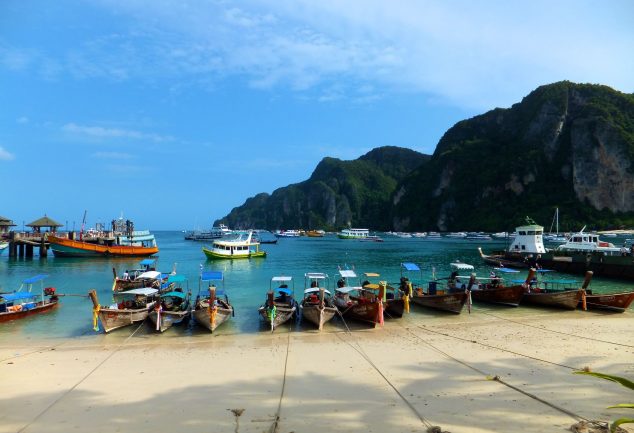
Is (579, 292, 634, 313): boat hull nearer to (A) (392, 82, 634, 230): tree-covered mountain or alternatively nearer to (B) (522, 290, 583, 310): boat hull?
(B) (522, 290, 583, 310): boat hull

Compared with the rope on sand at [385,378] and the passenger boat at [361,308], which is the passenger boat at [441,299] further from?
the rope on sand at [385,378]

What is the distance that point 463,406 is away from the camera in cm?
1001

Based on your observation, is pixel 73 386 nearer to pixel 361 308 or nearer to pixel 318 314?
pixel 318 314

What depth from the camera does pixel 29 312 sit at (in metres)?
23.0

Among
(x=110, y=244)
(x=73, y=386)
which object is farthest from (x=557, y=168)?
(x=73, y=386)

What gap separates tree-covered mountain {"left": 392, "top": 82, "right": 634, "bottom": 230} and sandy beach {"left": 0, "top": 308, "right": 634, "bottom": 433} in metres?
147

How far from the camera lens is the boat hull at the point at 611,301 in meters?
23.0

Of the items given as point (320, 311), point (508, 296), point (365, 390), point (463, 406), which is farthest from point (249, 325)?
point (508, 296)

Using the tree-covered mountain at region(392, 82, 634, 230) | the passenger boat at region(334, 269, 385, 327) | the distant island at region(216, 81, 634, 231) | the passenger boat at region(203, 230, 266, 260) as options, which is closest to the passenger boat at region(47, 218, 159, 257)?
the passenger boat at region(203, 230, 266, 260)

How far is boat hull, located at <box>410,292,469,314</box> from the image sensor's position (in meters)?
22.8

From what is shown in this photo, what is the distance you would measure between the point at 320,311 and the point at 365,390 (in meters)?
8.27

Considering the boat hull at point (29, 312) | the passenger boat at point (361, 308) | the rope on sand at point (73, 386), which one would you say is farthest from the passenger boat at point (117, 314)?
the passenger boat at point (361, 308)

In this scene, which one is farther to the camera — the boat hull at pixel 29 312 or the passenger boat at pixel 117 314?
the boat hull at pixel 29 312

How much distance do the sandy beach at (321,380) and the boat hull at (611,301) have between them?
4155 mm
